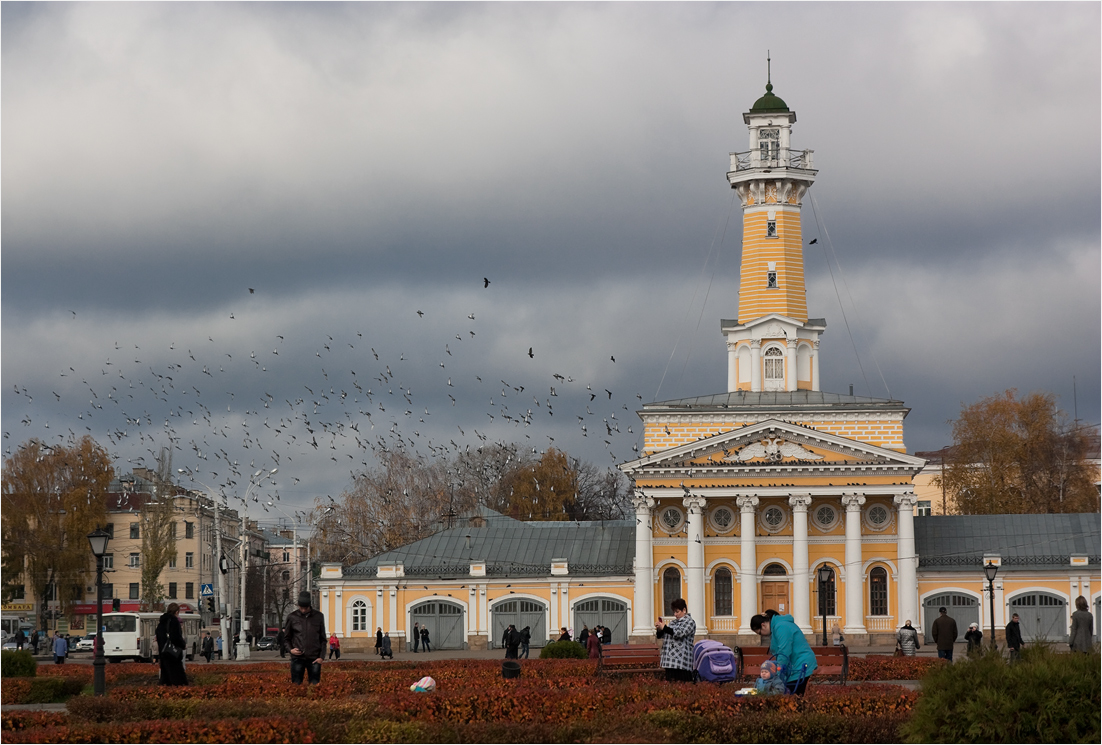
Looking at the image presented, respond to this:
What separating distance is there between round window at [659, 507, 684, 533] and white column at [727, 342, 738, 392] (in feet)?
24.8

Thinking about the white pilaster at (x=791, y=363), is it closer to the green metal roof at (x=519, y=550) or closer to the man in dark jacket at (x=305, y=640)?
the green metal roof at (x=519, y=550)

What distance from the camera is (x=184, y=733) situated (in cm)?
1545

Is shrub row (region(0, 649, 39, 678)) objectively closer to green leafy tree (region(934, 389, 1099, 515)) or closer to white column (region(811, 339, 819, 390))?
white column (region(811, 339, 819, 390))

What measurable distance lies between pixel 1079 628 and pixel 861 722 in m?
8.20

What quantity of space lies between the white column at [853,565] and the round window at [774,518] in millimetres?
2902

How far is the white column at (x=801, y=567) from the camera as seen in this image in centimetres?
5794

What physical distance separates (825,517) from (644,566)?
8.00 meters

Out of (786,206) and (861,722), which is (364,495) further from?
(861,722)

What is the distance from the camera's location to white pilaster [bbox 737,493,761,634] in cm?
5819

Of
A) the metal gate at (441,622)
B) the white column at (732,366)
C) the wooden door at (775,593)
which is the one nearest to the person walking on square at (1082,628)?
the wooden door at (775,593)

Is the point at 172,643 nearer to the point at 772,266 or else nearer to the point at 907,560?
the point at 907,560

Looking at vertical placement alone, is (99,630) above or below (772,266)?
below

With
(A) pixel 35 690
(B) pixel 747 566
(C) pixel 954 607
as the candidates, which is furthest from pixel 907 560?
(A) pixel 35 690

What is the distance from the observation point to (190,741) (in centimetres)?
1534
